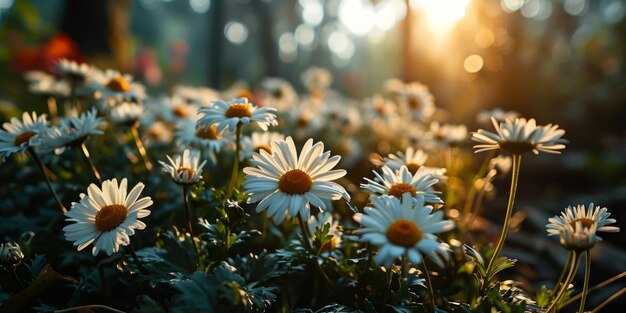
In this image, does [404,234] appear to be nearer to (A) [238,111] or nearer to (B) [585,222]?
(B) [585,222]

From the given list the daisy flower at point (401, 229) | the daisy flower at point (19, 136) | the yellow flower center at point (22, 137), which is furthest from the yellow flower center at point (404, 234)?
the yellow flower center at point (22, 137)

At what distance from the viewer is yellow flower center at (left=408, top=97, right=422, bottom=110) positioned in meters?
4.37

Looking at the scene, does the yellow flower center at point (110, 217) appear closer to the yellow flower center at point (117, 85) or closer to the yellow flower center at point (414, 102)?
the yellow flower center at point (117, 85)

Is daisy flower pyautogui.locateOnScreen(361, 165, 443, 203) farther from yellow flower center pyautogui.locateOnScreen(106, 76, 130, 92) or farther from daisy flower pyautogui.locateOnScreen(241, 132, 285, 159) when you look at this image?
yellow flower center pyautogui.locateOnScreen(106, 76, 130, 92)

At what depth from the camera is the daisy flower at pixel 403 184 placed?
163cm

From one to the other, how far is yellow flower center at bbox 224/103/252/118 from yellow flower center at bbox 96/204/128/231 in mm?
537

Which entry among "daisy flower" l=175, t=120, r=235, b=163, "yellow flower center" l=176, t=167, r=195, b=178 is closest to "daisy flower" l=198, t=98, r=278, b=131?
"yellow flower center" l=176, t=167, r=195, b=178

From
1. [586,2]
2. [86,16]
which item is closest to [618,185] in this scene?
[86,16]

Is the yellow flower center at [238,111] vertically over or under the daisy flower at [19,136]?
over

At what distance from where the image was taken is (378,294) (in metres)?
1.76

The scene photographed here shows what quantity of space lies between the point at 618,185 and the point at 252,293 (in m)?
6.51

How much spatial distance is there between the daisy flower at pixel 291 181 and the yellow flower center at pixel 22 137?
1.02 meters

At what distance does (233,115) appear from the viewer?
1.87m

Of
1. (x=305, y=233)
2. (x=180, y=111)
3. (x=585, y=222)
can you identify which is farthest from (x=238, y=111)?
(x=180, y=111)
